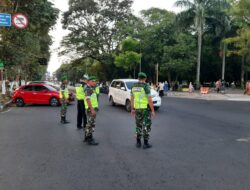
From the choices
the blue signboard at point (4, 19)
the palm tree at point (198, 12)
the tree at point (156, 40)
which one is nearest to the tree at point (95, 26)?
the tree at point (156, 40)

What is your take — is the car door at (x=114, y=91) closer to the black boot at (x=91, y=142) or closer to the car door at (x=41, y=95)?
the car door at (x=41, y=95)

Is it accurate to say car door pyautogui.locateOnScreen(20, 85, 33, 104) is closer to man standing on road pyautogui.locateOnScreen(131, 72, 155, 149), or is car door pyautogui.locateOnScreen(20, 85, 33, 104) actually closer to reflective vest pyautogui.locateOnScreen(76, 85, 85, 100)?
reflective vest pyautogui.locateOnScreen(76, 85, 85, 100)

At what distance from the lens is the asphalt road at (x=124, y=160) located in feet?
16.8

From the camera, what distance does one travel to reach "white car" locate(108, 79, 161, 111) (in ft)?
55.3

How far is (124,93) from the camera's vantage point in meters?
17.6

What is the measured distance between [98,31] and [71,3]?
714 centimetres

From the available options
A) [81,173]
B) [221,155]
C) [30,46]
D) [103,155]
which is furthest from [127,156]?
[30,46]

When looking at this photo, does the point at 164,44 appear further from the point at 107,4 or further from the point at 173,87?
the point at 107,4

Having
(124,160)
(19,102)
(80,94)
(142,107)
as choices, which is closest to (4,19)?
(80,94)

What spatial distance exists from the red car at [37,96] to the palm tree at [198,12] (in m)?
24.3

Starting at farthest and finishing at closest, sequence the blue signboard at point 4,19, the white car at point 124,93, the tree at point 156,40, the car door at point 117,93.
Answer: the tree at point 156,40 < the car door at point 117,93 < the white car at point 124,93 < the blue signboard at point 4,19

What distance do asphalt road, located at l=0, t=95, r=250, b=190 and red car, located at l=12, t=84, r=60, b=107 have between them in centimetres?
973

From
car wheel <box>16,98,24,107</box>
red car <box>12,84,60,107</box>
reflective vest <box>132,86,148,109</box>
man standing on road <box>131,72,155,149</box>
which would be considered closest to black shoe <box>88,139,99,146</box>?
man standing on road <box>131,72,155,149</box>

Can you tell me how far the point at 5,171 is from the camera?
5812 mm
